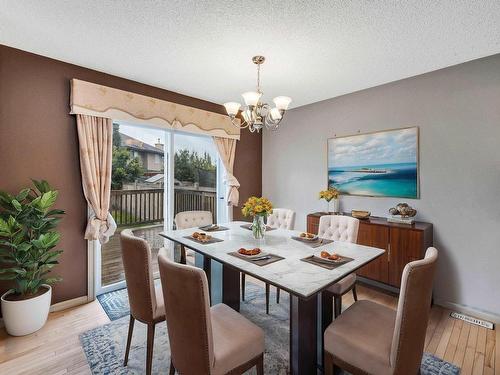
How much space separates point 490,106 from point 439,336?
2283mm

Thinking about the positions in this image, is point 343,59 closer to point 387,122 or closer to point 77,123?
point 387,122

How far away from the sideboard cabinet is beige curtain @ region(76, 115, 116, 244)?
117 inches

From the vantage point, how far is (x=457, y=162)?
2697 millimetres

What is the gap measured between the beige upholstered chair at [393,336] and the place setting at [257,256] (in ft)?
1.77

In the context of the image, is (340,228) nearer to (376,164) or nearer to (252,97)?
(376,164)

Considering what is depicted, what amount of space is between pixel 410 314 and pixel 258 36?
2.23 metres

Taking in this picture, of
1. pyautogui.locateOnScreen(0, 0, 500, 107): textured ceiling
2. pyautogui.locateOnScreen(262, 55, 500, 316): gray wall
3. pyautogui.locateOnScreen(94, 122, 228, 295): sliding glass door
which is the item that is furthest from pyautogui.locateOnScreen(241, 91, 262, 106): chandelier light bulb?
pyautogui.locateOnScreen(262, 55, 500, 316): gray wall

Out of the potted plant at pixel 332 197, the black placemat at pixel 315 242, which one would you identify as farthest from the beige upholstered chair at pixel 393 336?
the potted plant at pixel 332 197

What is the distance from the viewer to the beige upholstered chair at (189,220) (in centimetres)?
296

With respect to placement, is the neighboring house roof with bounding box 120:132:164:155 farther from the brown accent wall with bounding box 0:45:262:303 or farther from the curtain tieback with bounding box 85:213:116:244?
the curtain tieback with bounding box 85:213:116:244

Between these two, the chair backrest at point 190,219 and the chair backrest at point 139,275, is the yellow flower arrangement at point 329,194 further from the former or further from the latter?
the chair backrest at point 139,275

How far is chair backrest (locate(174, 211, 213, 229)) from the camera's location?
2990 mm

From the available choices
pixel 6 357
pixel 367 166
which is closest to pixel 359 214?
pixel 367 166

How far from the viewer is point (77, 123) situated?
2.71 metres
